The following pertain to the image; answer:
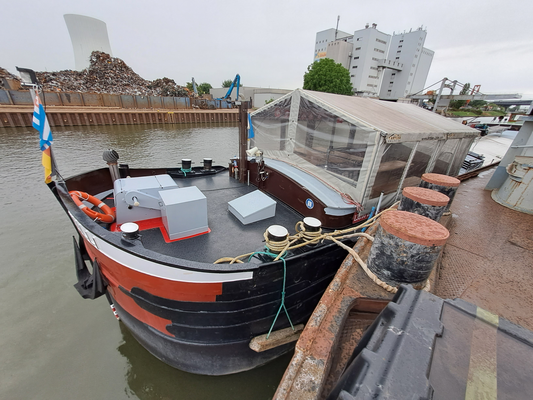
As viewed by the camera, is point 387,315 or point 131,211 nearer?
point 387,315

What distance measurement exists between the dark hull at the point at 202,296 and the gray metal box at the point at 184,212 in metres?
0.77

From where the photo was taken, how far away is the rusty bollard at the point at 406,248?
2234mm

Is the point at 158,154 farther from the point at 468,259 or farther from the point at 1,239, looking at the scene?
the point at 468,259

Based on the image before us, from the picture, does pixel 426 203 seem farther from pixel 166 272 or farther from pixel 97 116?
pixel 97 116

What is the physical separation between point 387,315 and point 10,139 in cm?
2664

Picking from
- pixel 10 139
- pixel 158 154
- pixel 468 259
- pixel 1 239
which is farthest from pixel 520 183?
pixel 10 139

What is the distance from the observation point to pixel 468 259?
3635 mm

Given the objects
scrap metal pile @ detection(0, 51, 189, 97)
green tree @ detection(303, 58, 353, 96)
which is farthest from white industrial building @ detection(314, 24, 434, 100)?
scrap metal pile @ detection(0, 51, 189, 97)

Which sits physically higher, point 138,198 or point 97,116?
point 138,198

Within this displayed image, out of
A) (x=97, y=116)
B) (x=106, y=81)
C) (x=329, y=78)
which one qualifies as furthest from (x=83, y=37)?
(x=329, y=78)

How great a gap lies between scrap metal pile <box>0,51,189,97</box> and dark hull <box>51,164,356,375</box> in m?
51.3

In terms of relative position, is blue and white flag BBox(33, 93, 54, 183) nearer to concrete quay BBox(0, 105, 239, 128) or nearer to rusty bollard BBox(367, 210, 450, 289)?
rusty bollard BBox(367, 210, 450, 289)

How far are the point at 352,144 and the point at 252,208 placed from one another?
7.26ft

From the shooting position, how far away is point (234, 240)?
4.07 meters
